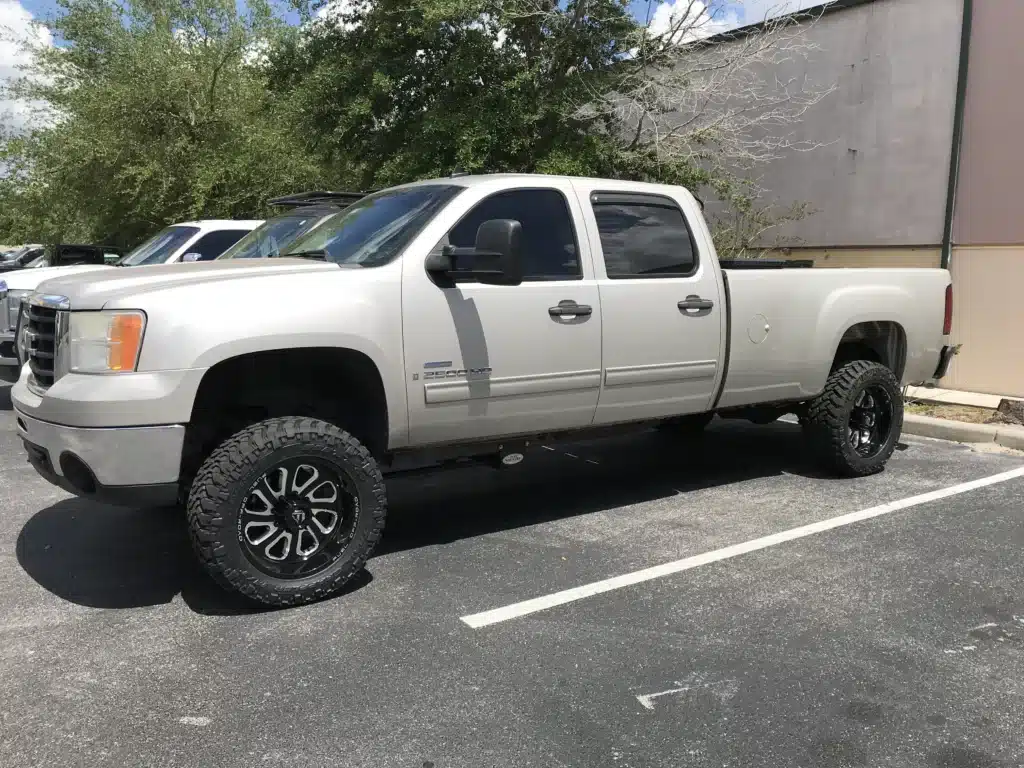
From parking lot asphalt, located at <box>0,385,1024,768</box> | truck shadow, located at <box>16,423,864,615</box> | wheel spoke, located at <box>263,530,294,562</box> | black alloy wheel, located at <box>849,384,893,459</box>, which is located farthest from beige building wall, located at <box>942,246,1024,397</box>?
wheel spoke, located at <box>263,530,294,562</box>

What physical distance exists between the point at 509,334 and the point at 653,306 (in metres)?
1.05

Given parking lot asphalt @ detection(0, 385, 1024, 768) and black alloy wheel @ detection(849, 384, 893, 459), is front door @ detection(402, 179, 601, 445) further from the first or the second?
black alloy wheel @ detection(849, 384, 893, 459)

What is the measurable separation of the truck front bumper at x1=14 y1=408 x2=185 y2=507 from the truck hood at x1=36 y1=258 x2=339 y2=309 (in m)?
0.57

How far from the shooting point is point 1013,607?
4117mm

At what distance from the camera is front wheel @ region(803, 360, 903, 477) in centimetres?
619

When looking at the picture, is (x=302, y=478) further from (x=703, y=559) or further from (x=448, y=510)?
(x=703, y=559)

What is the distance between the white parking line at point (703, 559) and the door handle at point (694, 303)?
143 cm

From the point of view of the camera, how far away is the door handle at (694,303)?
530cm

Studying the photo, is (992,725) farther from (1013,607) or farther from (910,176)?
(910,176)

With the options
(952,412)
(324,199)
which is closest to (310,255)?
(324,199)

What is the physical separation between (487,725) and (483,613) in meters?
0.94

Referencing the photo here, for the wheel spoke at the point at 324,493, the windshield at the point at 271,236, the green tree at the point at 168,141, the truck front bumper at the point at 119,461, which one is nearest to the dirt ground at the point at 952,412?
the windshield at the point at 271,236

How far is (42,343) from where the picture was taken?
13.6 ft

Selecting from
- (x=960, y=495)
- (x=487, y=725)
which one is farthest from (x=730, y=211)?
(x=487, y=725)
